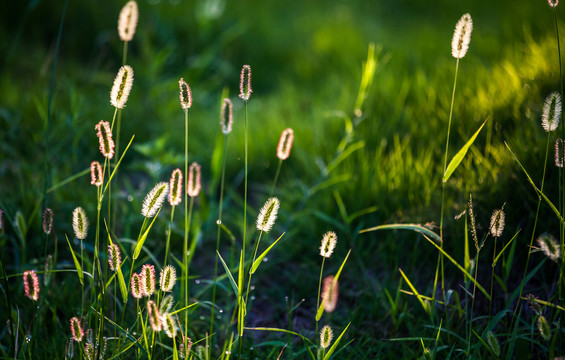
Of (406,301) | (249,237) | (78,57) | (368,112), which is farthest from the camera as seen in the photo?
(78,57)

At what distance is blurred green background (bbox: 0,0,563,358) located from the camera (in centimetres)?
176

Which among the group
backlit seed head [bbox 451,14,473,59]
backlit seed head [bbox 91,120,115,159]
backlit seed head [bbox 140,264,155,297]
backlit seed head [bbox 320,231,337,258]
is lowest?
backlit seed head [bbox 140,264,155,297]

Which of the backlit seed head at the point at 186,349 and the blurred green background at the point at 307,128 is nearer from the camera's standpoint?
the backlit seed head at the point at 186,349

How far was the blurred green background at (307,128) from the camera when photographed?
176 centimetres

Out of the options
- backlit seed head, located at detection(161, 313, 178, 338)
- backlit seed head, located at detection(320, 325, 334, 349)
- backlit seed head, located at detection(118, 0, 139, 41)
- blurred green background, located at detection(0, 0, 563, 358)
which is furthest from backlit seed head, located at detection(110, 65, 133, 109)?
backlit seed head, located at detection(320, 325, 334, 349)

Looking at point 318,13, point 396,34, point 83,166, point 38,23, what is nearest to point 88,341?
point 83,166

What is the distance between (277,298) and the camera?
1771mm

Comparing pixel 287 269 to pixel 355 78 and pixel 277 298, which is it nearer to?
pixel 277 298

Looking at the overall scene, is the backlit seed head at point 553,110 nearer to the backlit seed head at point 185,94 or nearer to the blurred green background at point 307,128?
the blurred green background at point 307,128

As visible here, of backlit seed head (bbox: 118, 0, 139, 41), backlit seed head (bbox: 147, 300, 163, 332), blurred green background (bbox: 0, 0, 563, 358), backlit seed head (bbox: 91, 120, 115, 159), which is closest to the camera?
backlit seed head (bbox: 147, 300, 163, 332)

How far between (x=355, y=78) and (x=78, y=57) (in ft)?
7.88

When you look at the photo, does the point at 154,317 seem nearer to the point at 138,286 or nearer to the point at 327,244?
the point at 138,286

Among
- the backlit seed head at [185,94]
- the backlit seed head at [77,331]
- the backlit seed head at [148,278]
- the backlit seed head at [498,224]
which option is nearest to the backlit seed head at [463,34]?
the backlit seed head at [498,224]

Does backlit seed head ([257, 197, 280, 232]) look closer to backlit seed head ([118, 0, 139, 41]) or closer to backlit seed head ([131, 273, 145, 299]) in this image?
backlit seed head ([131, 273, 145, 299])
